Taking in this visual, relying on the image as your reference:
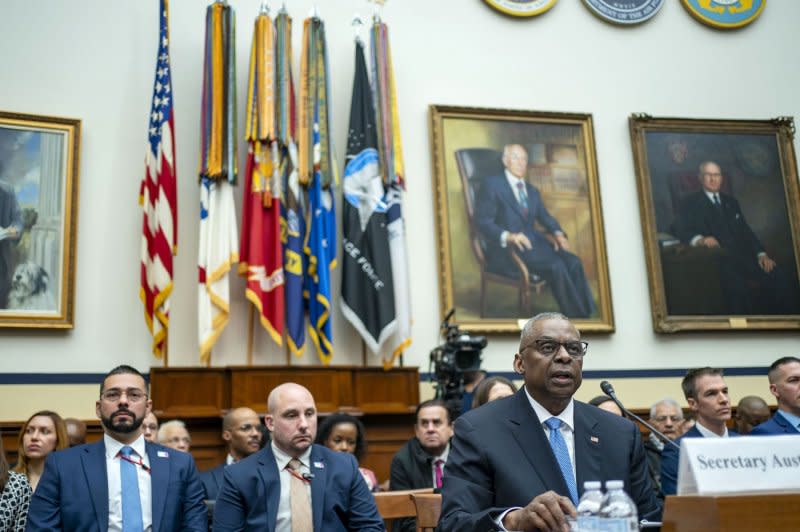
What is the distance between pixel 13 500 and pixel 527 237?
5.49 m

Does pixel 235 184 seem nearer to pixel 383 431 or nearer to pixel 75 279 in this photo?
pixel 75 279

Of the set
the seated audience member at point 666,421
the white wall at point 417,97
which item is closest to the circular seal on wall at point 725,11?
the white wall at point 417,97

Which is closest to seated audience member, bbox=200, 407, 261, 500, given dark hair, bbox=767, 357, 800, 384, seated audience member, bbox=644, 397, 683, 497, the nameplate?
seated audience member, bbox=644, 397, 683, 497

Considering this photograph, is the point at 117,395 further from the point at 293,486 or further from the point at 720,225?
the point at 720,225

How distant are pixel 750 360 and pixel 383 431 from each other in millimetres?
3966

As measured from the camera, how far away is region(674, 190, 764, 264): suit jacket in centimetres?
913

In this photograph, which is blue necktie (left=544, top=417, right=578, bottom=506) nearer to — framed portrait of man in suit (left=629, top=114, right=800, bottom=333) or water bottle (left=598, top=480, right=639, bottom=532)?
water bottle (left=598, top=480, right=639, bottom=532)

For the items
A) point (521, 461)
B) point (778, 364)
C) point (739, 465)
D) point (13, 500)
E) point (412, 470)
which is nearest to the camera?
point (739, 465)

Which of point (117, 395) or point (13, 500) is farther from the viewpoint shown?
point (13, 500)

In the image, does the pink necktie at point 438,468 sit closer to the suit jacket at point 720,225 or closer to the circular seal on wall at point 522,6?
the suit jacket at point 720,225

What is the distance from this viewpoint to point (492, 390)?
551 centimetres

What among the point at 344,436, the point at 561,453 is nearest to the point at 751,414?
the point at 344,436

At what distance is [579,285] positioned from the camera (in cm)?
873

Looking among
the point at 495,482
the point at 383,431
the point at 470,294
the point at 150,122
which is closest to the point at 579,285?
the point at 470,294
